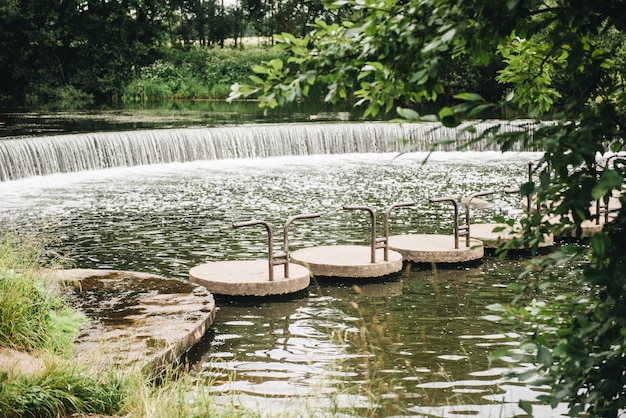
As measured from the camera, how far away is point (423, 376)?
8008 mm

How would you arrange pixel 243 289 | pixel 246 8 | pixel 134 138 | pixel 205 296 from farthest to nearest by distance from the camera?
pixel 246 8 → pixel 134 138 → pixel 243 289 → pixel 205 296

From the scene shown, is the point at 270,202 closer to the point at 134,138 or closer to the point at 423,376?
the point at 134,138

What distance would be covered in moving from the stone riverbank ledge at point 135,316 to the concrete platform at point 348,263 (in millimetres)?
Answer: 2096

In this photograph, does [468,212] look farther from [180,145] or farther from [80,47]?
[80,47]

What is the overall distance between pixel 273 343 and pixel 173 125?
78.7ft

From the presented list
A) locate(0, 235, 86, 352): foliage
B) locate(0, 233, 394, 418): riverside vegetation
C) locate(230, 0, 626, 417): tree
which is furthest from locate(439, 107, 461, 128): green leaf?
locate(0, 235, 86, 352): foliage

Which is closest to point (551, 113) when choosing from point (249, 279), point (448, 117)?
point (448, 117)

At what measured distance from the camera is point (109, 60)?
5284cm

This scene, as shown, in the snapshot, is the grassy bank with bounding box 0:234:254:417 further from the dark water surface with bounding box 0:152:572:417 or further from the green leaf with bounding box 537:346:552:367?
the green leaf with bounding box 537:346:552:367

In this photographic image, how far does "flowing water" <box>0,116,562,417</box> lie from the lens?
7.52 metres

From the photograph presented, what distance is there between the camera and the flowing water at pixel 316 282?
7516mm

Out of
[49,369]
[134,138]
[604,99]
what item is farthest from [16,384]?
[134,138]

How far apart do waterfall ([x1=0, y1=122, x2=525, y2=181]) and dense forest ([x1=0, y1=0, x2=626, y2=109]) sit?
1775 cm

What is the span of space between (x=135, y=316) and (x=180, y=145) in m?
18.5
